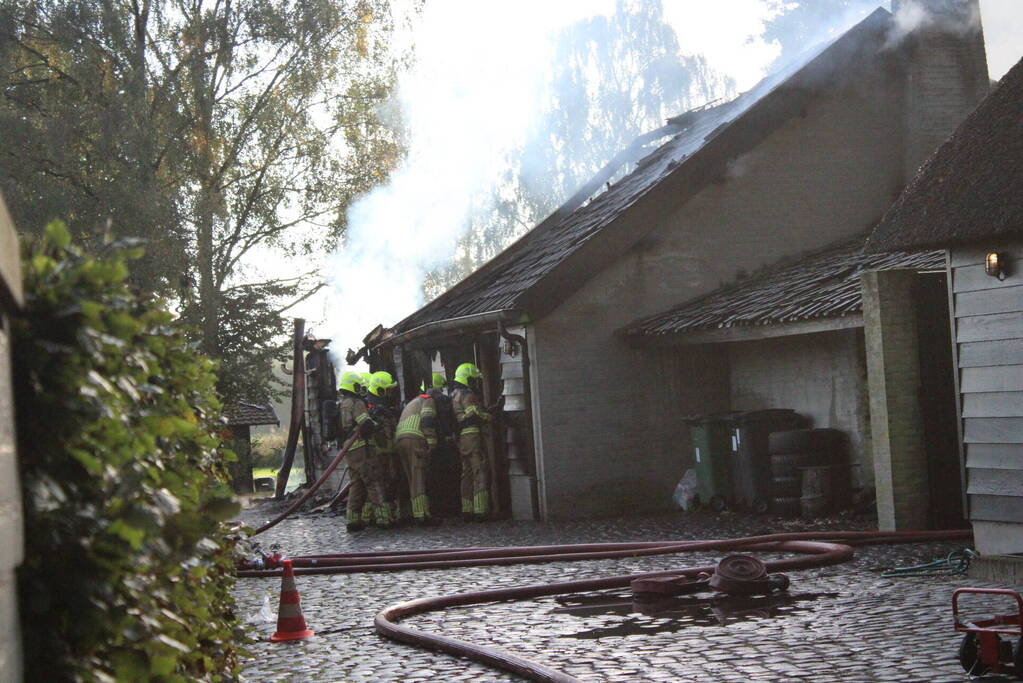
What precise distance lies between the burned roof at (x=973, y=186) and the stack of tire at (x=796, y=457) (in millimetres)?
4816

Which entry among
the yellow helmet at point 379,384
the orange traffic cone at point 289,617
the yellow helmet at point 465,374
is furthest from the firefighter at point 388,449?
the orange traffic cone at point 289,617

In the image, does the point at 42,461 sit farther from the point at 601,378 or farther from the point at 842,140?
the point at 842,140

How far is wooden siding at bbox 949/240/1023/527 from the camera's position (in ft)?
34.5

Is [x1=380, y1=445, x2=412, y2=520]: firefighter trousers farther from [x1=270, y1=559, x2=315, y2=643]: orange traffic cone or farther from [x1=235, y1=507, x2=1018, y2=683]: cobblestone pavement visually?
[x1=270, y1=559, x2=315, y2=643]: orange traffic cone

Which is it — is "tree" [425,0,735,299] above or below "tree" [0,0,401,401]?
above

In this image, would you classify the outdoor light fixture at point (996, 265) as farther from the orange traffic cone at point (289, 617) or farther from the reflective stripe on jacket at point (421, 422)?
the reflective stripe on jacket at point (421, 422)

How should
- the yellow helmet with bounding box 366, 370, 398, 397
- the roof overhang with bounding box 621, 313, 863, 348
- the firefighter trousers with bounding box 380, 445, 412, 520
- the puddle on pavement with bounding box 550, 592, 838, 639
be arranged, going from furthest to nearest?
1. the yellow helmet with bounding box 366, 370, 398, 397
2. the firefighter trousers with bounding box 380, 445, 412, 520
3. the roof overhang with bounding box 621, 313, 863, 348
4. the puddle on pavement with bounding box 550, 592, 838, 639

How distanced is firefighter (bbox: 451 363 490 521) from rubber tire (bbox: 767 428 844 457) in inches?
164

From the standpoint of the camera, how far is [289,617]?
9.57 meters

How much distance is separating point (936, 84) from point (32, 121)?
16924 mm

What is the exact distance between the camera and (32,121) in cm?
2733

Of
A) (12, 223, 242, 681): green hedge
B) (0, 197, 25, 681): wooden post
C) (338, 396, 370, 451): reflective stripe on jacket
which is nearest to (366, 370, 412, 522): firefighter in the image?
(338, 396, 370, 451): reflective stripe on jacket

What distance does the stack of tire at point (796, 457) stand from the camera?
15.9m

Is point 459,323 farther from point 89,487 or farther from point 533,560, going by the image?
point 89,487
